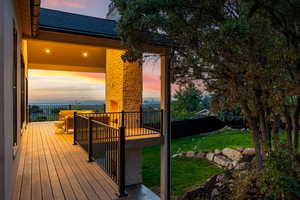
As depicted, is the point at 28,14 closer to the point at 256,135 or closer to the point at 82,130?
the point at 82,130

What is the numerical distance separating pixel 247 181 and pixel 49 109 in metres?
11.8

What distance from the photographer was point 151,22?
3.05 m

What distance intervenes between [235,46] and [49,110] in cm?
1211

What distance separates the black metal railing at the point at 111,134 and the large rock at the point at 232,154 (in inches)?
162

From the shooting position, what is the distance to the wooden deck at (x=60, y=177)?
9.85 ft

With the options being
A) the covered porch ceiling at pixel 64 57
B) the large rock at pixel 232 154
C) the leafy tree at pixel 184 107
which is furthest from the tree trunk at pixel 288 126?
the leafy tree at pixel 184 107

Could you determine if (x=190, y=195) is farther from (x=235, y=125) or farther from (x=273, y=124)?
(x=235, y=125)

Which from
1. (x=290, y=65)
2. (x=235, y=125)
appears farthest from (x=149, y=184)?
(x=235, y=125)

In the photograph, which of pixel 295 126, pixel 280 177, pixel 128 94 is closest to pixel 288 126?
pixel 295 126

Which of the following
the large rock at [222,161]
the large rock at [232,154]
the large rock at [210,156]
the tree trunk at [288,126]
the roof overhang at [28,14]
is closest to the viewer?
the roof overhang at [28,14]

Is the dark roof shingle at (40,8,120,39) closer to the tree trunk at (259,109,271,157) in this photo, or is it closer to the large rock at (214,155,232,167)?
the tree trunk at (259,109,271,157)

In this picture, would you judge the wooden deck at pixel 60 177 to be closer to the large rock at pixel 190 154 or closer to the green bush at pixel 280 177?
the green bush at pixel 280 177

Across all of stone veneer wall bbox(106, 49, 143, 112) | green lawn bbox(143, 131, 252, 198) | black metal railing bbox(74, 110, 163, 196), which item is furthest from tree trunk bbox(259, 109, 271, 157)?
stone veneer wall bbox(106, 49, 143, 112)

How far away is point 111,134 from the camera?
3787 mm
